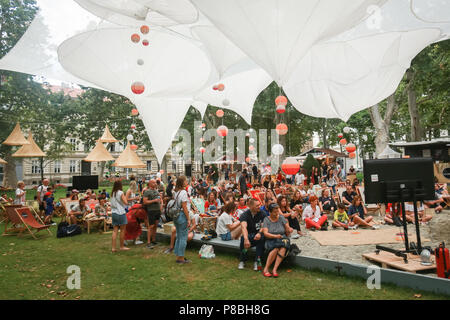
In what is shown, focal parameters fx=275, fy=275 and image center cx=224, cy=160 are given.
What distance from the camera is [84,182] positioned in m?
17.8

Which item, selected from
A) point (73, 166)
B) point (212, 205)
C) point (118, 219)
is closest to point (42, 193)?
point (118, 219)

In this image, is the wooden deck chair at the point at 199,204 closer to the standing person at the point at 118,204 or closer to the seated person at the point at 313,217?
the standing person at the point at 118,204

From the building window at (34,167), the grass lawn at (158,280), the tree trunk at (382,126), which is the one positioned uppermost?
the tree trunk at (382,126)

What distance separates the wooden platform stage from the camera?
4203mm

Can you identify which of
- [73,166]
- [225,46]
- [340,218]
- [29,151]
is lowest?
[340,218]

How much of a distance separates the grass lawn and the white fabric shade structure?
3.40 metres

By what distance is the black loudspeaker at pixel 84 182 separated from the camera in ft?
57.5

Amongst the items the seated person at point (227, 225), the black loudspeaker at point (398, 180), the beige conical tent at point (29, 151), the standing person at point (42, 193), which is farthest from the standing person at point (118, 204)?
the beige conical tent at point (29, 151)

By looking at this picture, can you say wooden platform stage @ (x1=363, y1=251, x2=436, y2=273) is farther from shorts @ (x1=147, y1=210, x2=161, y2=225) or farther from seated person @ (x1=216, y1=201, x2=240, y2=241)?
shorts @ (x1=147, y1=210, x2=161, y2=225)

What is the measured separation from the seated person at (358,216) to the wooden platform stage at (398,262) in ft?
9.66

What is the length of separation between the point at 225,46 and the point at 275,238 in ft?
16.3

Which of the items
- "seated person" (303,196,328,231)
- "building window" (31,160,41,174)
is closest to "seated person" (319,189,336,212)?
"seated person" (303,196,328,231)

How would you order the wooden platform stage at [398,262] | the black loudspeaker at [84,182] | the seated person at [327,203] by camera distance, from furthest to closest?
the black loudspeaker at [84,182]
the seated person at [327,203]
the wooden platform stage at [398,262]

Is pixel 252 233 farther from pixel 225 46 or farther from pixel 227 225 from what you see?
pixel 225 46
